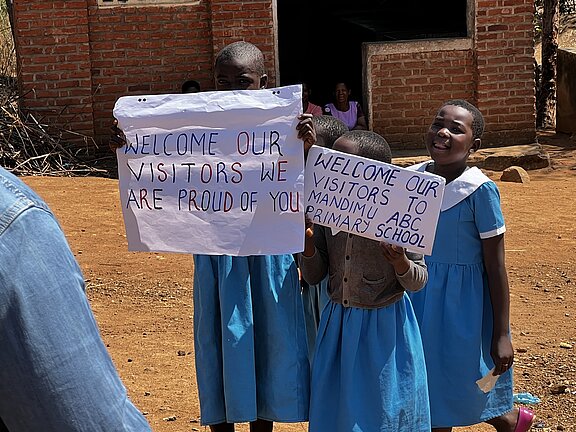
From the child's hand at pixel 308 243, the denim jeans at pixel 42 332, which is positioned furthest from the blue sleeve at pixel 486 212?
the denim jeans at pixel 42 332

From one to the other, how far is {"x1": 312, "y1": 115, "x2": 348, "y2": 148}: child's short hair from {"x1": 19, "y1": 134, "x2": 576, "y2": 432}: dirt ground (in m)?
A: 1.48

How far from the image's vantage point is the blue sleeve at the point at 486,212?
3.66 meters

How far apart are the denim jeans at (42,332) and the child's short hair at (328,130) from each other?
95.9 inches

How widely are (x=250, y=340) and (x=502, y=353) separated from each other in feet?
3.01

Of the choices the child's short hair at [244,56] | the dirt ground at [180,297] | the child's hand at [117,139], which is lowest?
the dirt ground at [180,297]

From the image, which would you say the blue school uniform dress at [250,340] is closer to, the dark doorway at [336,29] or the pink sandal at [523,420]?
the pink sandal at [523,420]

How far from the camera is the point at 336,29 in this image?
16922 mm

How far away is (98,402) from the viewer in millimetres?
1335

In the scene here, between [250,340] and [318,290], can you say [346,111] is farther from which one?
[250,340]

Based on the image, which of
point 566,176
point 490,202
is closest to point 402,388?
point 490,202

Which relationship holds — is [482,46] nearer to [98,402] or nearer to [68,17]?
[68,17]

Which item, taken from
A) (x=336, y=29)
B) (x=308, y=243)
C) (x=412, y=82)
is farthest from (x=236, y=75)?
(x=336, y=29)

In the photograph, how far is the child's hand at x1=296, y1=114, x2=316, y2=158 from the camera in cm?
338

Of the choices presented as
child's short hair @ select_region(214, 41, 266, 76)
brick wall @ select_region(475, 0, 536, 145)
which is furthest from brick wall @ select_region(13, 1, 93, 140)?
child's short hair @ select_region(214, 41, 266, 76)
